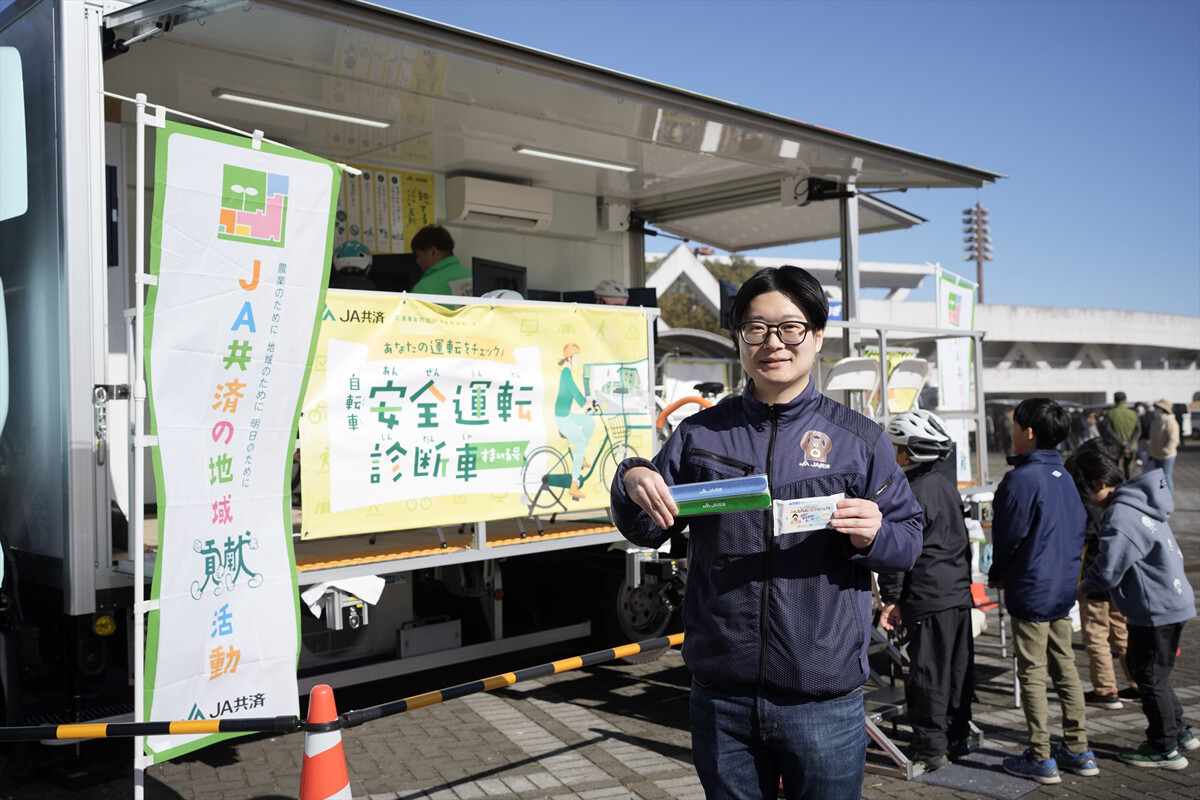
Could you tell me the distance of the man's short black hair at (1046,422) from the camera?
5254 millimetres

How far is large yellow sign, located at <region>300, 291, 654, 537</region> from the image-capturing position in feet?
15.9

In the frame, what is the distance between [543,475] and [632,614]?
2.08 metres

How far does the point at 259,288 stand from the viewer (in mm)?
4340

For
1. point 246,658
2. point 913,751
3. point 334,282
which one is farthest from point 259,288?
point 913,751

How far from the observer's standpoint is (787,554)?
2.52 m

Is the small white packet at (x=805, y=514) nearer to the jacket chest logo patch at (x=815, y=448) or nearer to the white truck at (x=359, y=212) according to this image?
the jacket chest logo patch at (x=815, y=448)

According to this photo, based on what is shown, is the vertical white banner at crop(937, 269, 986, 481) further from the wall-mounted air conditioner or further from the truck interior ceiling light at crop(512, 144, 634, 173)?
the wall-mounted air conditioner

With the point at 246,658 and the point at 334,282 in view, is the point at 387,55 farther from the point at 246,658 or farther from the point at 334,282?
the point at 246,658

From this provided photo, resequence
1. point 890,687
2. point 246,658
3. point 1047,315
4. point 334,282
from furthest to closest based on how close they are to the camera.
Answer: point 1047,315 → point 334,282 → point 890,687 → point 246,658

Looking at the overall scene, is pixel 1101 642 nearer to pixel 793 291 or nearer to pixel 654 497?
pixel 793 291

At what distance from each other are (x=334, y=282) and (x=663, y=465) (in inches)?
208

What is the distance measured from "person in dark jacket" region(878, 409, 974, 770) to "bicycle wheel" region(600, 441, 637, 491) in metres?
1.50

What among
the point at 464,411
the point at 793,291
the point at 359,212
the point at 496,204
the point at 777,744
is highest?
the point at 496,204

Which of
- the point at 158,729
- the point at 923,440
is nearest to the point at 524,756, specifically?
the point at 158,729
